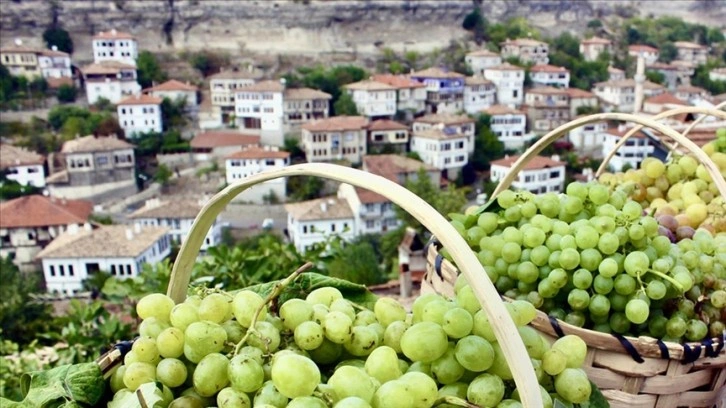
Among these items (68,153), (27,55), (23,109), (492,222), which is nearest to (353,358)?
(492,222)

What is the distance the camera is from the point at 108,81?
15.8 metres

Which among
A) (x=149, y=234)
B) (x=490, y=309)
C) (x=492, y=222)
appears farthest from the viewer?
(x=149, y=234)

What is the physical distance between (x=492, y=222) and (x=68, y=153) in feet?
44.9

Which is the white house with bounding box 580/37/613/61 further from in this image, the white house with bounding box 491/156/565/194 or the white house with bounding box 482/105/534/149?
the white house with bounding box 491/156/565/194

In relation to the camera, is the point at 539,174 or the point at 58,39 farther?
the point at 58,39

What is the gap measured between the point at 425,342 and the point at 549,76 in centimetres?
1830

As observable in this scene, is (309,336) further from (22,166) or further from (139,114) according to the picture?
(139,114)

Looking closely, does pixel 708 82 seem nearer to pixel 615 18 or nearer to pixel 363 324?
pixel 615 18

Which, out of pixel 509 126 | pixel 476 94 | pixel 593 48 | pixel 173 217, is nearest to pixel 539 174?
pixel 509 126

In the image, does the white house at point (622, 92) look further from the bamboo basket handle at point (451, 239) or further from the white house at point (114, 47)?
the bamboo basket handle at point (451, 239)

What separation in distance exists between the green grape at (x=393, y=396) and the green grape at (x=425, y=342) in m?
0.05

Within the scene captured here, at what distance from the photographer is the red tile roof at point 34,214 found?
35.9 feet

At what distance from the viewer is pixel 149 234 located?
10141 mm

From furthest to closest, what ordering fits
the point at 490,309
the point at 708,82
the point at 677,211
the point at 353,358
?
the point at 708,82 < the point at 677,211 < the point at 353,358 < the point at 490,309
